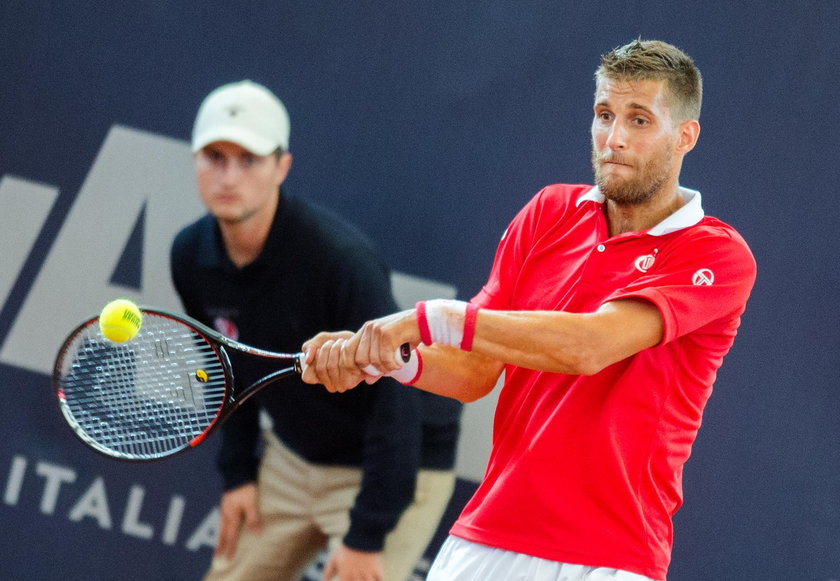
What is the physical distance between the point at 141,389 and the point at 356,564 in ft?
2.93

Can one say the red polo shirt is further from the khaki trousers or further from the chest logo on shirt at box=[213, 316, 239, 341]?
the chest logo on shirt at box=[213, 316, 239, 341]

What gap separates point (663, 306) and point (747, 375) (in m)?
1.34

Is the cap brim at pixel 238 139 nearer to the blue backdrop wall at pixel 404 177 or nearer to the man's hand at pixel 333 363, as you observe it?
the blue backdrop wall at pixel 404 177

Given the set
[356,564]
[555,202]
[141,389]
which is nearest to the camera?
[555,202]

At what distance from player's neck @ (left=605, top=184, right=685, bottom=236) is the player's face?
1.35 metres

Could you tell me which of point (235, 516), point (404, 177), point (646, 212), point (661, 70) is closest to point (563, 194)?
point (646, 212)

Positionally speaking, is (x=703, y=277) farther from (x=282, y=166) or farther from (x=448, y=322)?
(x=282, y=166)

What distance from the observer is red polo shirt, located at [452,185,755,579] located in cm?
217

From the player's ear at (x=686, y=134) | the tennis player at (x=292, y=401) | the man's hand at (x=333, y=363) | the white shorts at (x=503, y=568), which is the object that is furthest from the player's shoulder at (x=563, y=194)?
the tennis player at (x=292, y=401)

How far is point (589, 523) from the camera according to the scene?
218 cm

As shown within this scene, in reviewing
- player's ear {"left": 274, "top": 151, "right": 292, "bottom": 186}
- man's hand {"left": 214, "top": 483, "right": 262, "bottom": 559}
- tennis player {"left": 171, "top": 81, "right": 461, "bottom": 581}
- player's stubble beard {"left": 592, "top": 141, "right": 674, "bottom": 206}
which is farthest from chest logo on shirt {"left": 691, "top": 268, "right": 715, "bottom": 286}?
man's hand {"left": 214, "top": 483, "right": 262, "bottom": 559}

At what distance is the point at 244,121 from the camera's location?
3.33 meters

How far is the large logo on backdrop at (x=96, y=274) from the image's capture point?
3.68m

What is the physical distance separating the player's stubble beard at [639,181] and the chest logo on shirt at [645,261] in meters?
0.12
